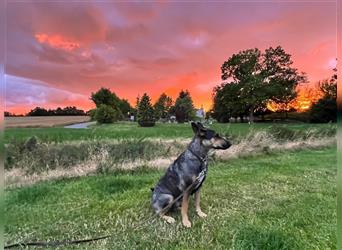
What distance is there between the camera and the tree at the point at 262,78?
14.7 meters

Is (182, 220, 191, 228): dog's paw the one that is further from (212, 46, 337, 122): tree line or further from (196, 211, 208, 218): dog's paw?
(212, 46, 337, 122): tree line

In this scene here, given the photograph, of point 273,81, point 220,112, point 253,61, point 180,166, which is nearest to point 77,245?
point 180,166

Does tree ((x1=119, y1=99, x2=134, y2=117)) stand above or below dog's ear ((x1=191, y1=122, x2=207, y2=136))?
above

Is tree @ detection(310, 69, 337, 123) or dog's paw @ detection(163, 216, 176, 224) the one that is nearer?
tree @ detection(310, 69, 337, 123)

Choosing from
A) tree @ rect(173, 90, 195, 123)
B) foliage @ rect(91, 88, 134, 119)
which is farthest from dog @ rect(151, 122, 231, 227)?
foliage @ rect(91, 88, 134, 119)

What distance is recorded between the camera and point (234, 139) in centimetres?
1236

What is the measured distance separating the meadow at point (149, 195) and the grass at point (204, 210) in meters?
0.01

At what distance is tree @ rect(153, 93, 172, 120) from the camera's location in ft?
28.4

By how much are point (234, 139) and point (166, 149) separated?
2933 millimetres

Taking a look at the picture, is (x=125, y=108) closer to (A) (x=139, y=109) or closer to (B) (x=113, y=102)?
(B) (x=113, y=102)

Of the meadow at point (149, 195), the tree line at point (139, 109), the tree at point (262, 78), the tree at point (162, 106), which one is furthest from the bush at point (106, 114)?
the tree at point (262, 78)

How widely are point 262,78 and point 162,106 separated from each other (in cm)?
1133

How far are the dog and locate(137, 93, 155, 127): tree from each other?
4.69 meters

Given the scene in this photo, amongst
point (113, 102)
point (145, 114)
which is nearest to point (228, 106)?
point (145, 114)
